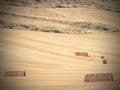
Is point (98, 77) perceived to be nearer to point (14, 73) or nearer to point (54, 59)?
point (54, 59)

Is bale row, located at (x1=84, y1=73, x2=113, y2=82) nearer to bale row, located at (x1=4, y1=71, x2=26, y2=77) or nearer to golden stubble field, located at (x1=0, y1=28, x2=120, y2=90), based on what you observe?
golden stubble field, located at (x1=0, y1=28, x2=120, y2=90)

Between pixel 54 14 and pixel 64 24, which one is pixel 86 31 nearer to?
pixel 64 24

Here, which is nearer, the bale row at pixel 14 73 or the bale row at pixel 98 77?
the bale row at pixel 14 73

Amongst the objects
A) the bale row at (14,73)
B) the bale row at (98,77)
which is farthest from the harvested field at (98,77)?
the bale row at (14,73)

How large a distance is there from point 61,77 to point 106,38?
531 millimetres

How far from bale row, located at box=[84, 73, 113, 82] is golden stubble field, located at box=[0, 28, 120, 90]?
29mm

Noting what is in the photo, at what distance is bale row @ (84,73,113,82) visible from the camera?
146cm

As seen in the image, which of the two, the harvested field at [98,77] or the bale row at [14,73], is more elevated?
the bale row at [14,73]

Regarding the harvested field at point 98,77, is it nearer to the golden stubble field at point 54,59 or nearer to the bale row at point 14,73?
the golden stubble field at point 54,59

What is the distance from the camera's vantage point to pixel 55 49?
143 centimetres

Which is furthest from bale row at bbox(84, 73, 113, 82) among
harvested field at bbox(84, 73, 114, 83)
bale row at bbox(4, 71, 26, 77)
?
bale row at bbox(4, 71, 26, 77)

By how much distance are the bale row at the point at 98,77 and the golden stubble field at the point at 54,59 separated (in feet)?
0.10

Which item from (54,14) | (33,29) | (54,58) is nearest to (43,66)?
(54,58)

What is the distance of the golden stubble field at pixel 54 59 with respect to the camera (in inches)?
51.6
